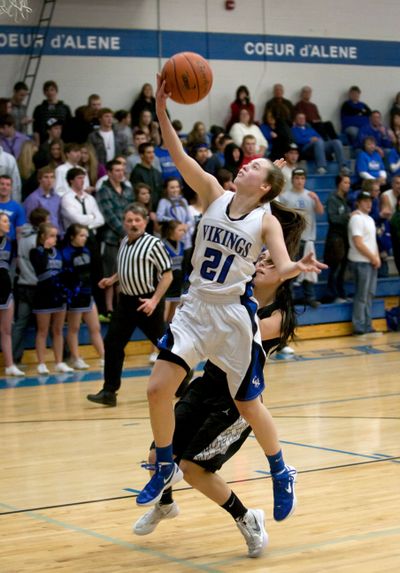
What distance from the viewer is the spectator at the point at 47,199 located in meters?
12.5

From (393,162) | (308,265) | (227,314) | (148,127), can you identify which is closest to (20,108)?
(148,127)

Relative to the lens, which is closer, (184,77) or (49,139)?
(184,77)

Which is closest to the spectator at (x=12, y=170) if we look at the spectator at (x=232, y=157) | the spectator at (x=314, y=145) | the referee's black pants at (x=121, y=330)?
the spectator at (x=232, y=157)

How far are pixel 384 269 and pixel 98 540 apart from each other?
11.8m

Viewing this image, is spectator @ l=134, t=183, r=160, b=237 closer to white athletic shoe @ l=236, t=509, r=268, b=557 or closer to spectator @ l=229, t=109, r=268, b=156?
spectator @ l=229, t=109, r=268, b=156

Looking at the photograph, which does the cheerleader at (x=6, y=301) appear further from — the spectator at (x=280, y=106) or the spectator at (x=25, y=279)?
the spectator at (x=280, y=106)

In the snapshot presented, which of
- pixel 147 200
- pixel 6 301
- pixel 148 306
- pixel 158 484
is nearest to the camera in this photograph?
pixel 158 484

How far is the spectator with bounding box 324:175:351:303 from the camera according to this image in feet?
49.0

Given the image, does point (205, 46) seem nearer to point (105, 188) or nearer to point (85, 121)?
point (85, 121)

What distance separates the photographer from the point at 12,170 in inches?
514

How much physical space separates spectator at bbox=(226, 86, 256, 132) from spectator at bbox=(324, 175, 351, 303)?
290 cm

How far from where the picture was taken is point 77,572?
4.68 metres

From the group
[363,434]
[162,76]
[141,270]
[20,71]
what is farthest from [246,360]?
[20,71]

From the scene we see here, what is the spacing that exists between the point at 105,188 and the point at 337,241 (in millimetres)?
3637
